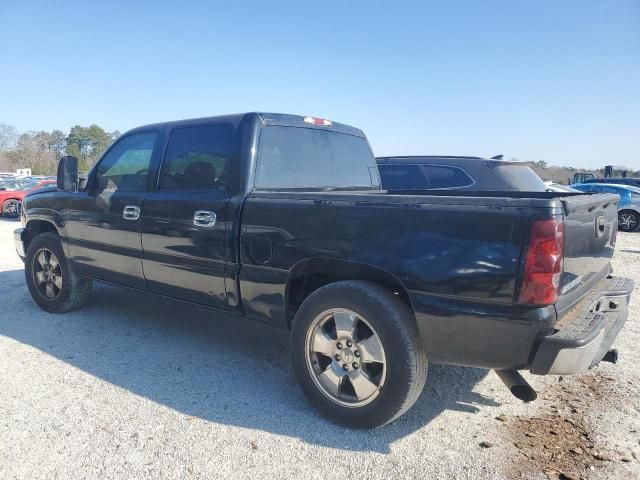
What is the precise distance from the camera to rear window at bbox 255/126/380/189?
12.2ft

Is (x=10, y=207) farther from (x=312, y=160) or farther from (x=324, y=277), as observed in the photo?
(x=324, y=277)

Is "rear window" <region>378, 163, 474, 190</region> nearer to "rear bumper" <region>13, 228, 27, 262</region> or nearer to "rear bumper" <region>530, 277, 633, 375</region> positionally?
"rear bumper" <region>530, 277, 633, 375</region>

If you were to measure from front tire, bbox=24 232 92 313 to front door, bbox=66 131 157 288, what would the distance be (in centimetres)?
27

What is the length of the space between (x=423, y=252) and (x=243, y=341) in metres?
2.41

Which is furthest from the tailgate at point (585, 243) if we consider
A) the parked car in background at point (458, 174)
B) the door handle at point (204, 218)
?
the parked car in background at point (458, 174)

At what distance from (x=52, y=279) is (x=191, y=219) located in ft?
8.03

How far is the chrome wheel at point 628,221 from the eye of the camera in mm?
15695

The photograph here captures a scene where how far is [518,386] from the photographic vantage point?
8.83 feet

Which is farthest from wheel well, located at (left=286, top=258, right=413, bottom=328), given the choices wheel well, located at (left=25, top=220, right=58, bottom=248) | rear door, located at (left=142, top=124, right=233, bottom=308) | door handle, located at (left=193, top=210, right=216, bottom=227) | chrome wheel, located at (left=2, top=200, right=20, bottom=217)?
chrome wheel, located at (left=2, top=200, right=20, bottom=217)

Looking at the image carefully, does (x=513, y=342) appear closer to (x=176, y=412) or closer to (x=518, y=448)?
(x=518, y=448)

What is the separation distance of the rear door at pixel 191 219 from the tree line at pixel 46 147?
68.5m

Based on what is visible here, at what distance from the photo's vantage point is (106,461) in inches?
103

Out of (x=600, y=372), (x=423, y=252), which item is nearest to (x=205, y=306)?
(x=423, y=252)

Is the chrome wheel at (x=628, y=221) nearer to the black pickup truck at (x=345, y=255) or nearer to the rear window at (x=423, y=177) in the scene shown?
the rear window at (x=423, y=177)
